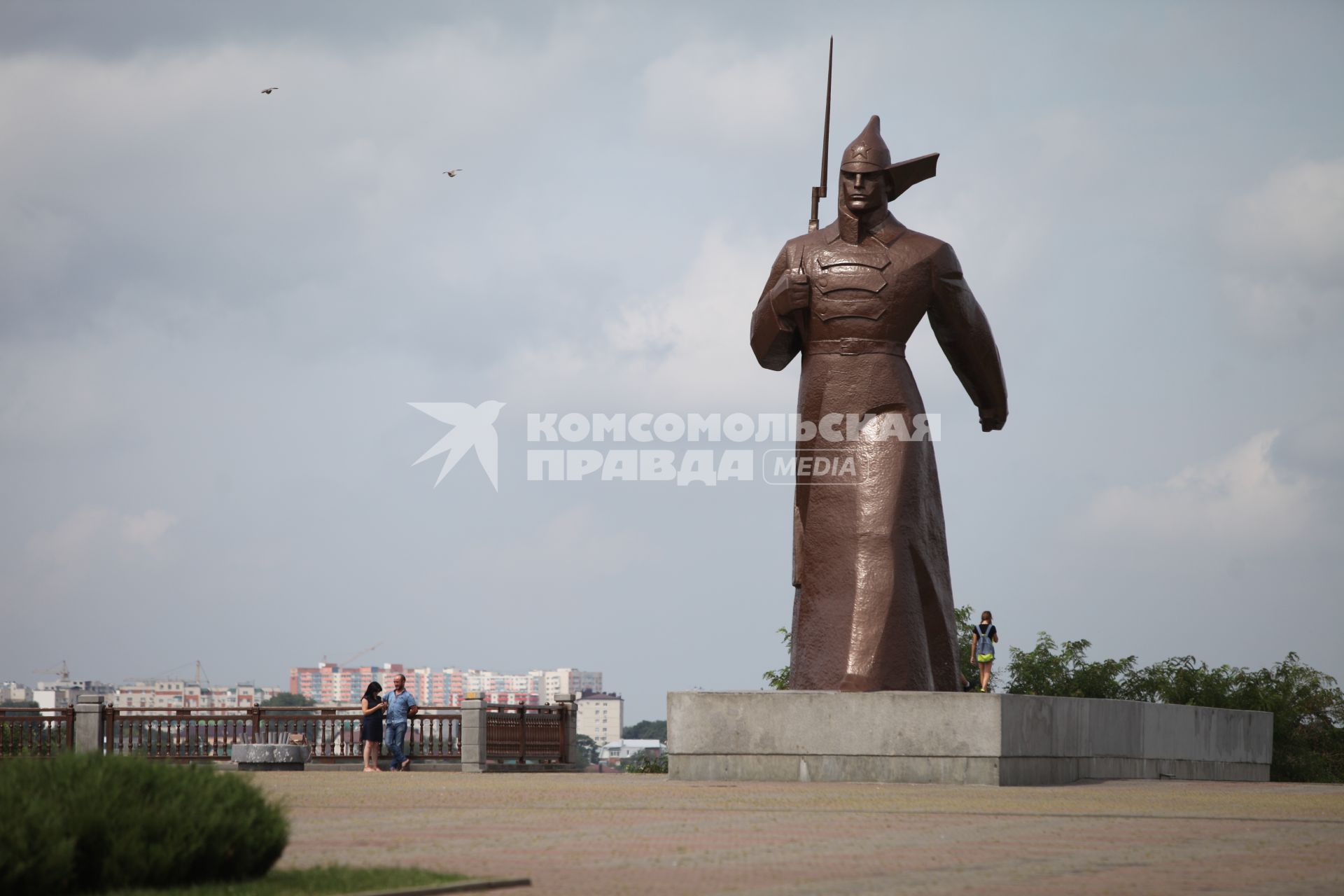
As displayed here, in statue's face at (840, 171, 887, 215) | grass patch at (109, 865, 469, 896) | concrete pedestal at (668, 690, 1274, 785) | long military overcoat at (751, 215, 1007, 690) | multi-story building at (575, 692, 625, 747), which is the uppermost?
statue's face at (840, 171, 887, 215)

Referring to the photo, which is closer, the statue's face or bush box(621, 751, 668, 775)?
the statue's face

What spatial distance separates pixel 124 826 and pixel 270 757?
15615 millimetres

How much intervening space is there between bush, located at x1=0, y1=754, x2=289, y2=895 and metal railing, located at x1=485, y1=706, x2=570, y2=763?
59.7 feet

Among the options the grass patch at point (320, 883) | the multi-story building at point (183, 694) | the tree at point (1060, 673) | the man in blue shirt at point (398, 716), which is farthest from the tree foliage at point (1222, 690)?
the multi-story building at point (183, 694)

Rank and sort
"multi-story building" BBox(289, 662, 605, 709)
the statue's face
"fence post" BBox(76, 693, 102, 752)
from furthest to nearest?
"multi-story building" BBox(289, 662, 605, 709) → "fence post" BBox(76, 693, 102, 752) → the statue's face

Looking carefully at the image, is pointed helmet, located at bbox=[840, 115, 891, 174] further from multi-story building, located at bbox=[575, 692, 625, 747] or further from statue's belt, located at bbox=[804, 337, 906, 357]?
multi-story building, located at bbox=[575, 692, 625, 747]

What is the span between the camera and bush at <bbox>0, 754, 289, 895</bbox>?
18.8ft

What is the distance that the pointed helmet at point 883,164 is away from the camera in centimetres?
1537

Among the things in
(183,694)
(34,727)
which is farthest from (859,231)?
(183,694)

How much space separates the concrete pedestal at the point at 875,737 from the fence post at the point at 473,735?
32.1 ft

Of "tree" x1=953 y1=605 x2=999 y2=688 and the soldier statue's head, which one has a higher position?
the soldier statue's head

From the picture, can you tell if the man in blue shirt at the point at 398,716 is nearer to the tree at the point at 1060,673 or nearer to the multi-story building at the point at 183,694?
the tree at the point at 1060,673

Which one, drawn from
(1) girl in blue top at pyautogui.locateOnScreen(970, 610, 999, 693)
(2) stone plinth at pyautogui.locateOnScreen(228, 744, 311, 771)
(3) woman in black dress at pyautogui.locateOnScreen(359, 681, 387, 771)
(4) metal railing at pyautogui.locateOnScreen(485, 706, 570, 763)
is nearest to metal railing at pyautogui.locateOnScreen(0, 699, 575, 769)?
(4) metal railing at pyautogui.locateOnScreen(485, 706, 570, 763)

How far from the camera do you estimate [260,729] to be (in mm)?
25828
